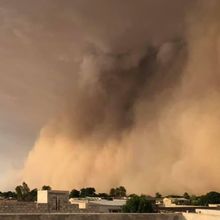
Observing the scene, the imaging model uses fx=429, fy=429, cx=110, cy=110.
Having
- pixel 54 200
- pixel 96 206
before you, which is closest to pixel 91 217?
pixel 54 200

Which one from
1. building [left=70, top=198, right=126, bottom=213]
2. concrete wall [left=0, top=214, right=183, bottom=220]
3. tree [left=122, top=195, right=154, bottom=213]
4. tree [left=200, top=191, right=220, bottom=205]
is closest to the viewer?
concrete wall [left=0, top=214, right=183, bottom=220]

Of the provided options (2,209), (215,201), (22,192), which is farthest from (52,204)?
(22,192)

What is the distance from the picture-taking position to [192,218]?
1912cm

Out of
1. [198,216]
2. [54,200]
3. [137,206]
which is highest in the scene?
[137,206]

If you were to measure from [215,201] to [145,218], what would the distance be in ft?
349

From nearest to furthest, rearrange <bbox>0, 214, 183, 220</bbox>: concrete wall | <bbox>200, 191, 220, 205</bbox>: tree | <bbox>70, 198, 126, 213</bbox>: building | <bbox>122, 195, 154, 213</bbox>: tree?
<bbox>0, 214, 183, 220</bbox>: concrete wall
<bbox>70, 198, 126, 213</bbox>: building
<bbox>122, 195, 154, 213</bbox>: tree
<bbox>200, 191, 220, 205</bbox>: tree

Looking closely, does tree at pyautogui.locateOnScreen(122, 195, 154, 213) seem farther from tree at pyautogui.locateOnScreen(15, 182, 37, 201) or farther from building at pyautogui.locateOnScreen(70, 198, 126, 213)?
tree at pyautogui.locateOnScreen(15, 182, 37, 201)

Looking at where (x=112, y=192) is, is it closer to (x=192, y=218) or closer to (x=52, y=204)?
(x=52, y=204)

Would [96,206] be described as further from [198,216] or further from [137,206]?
[198,216]

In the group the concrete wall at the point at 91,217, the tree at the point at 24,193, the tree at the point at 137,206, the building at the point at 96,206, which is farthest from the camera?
the tree at the point at 24,193

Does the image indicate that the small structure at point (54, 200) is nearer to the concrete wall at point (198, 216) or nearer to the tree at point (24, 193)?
the concrete wall at point (198, 216)

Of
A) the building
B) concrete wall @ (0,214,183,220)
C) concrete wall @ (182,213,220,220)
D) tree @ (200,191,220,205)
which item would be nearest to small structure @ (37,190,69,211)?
the building

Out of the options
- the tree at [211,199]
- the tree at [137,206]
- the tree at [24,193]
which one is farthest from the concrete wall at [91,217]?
the tree at [24,193]

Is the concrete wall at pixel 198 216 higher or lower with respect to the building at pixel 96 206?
lower
